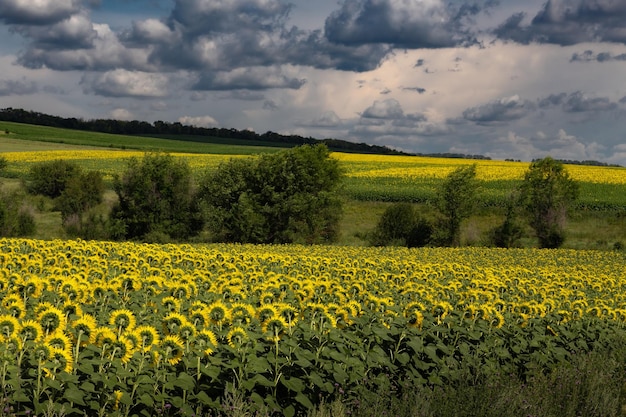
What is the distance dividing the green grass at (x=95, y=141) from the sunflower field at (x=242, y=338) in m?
93.7

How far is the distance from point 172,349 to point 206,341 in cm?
40

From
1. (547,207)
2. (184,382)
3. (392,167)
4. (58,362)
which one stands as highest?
(58,362)

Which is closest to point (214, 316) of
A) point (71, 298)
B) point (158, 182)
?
point (71, 298)

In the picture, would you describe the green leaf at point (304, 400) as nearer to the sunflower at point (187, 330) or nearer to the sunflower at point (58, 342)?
the sunflower at point (187, 330)

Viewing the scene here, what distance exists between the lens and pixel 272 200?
153ft

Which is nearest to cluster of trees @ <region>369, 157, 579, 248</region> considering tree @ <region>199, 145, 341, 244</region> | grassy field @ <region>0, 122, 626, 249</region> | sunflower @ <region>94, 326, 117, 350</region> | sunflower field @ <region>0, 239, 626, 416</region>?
grassy field @ <region>0, 122, 626, 249</region>

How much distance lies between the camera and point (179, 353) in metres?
5.93

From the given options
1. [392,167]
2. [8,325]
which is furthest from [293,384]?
[392,167]

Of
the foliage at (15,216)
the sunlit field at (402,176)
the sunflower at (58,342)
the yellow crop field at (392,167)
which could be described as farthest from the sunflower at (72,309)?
the yellow crop field at (392,167)

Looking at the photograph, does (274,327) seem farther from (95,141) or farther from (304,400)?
(95,141)

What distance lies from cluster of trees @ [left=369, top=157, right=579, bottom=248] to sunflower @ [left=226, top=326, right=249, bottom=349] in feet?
125

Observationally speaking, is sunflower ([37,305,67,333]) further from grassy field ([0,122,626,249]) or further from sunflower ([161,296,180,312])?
grassy field ([0,122,626,249])

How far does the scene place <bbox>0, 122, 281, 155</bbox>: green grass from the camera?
106 metres

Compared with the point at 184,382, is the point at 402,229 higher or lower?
lower
